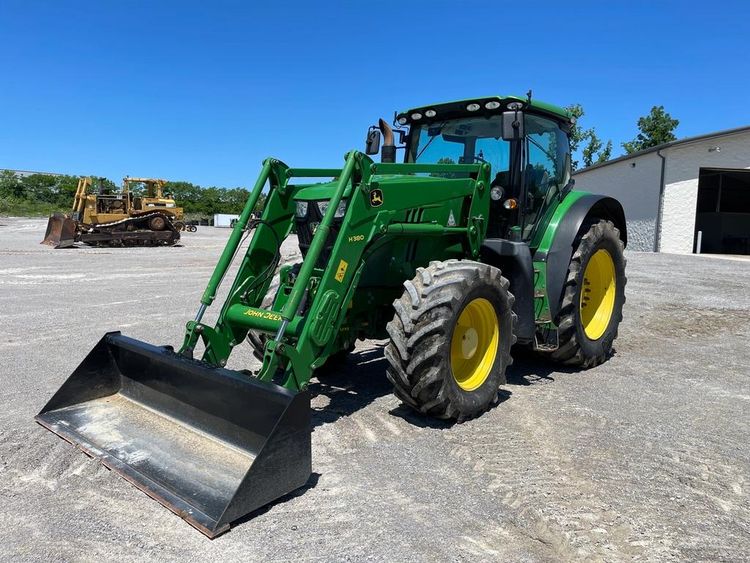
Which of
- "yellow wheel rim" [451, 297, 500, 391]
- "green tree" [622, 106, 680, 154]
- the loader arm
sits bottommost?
"yellow wheel rim" [451, 297, 500, 391]

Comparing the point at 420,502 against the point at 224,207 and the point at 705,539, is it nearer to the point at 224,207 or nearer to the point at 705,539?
the point at 705,539

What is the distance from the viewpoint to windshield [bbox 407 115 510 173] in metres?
5.45

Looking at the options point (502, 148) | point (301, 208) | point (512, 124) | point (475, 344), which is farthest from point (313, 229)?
point (502, 148)

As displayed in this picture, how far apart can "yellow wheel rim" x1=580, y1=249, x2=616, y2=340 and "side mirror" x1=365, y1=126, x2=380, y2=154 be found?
2615 mm

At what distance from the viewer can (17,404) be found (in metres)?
4.61

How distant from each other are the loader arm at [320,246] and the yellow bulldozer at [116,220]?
63.1 ft

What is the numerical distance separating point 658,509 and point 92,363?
3.75 m

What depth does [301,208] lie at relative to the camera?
4.84 meters

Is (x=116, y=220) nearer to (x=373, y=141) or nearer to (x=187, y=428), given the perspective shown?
(x=373, y=141)

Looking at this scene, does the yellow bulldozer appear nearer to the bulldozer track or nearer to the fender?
the bulldozer track

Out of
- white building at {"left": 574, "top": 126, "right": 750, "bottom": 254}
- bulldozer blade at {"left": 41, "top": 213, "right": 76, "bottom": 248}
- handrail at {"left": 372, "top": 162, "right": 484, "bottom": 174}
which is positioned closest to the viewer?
handrail at {"left": 372, "top": 162, "right": 484, "bottom": 174}

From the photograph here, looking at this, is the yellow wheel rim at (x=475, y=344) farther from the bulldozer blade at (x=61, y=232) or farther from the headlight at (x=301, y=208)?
the bulldozer blade at (x=61, y=232)

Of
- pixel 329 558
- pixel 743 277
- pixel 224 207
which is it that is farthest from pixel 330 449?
pixel 224 207

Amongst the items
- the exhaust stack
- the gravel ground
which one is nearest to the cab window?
the exhaust stack
